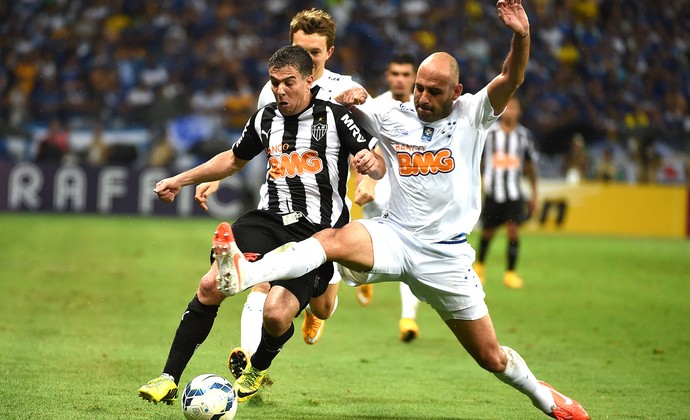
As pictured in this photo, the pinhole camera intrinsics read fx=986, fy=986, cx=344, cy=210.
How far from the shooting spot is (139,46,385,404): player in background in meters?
5.50

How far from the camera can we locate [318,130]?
5.71m

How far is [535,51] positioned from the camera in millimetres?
24047

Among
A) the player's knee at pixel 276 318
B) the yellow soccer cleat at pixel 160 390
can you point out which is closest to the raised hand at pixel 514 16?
the player's knee at pixel 276 318

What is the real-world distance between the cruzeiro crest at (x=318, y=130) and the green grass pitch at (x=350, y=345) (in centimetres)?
159

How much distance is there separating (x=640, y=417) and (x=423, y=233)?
1.75m

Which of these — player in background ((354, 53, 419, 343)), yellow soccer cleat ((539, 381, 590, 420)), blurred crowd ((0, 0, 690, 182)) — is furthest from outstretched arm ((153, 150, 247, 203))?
blurred crowd ((0, 0, 690, 182))

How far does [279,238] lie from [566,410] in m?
1.87

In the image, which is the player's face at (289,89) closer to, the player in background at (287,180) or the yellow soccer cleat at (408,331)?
the player in background at (287,180)

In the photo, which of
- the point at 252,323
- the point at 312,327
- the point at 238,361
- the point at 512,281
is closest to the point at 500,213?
the point at 512,281

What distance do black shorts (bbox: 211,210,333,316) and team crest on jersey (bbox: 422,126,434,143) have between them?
84 cm

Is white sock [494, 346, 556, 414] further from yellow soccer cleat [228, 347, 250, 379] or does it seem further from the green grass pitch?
yellow soccer cleat [228, 347, 250, 379]

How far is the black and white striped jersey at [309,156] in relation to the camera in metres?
5.71

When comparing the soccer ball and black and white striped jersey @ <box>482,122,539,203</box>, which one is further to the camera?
black and white striped jersey @ <box>482,122,539,203</box>

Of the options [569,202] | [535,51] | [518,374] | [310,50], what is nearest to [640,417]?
[518,374]
